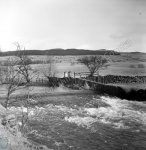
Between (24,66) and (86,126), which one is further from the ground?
(24,66)

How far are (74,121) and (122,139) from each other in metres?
4.34

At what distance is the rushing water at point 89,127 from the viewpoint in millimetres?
10859

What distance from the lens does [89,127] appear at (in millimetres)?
13469

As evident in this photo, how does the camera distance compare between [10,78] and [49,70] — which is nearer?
[10,78]

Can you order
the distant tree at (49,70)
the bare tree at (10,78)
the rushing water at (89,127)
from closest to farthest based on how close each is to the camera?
the rushing water at (89,127)
the bare tree at (10,78)
the distant tree at (49,70)

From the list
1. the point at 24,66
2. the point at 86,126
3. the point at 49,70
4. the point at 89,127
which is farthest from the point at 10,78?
the point at 49,70

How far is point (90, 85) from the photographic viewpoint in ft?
107

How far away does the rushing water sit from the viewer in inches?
428

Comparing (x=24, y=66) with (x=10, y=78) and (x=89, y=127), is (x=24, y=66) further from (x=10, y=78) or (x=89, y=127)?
(x=89, y=127)

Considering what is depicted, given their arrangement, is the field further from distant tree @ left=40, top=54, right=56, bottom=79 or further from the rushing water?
distant tree @ left=40, top=54, right=56, bottom=79

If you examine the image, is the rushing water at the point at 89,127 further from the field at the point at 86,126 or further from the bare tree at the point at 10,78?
the bare tree at the point at 10,78

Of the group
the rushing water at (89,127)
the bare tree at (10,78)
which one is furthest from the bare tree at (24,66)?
the rushing water at (89,127)

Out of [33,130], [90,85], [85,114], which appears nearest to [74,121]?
[85,114]

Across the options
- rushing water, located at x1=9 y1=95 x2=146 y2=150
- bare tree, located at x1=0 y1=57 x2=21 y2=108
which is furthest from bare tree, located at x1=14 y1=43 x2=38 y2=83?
rushing water, located at x1=9 y1=95 x2=146 y2=150
